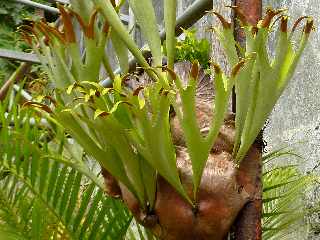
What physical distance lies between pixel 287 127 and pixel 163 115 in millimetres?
976

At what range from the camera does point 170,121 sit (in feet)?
3.09

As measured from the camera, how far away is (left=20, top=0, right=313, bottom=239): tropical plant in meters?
0.85

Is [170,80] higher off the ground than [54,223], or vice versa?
[170,80]

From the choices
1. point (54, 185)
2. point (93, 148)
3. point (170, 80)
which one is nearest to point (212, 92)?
point (170, 80)

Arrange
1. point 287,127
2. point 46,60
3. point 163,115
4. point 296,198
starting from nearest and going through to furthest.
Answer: point 163,115 < point 46,60 < point 296,198 < point 287,127

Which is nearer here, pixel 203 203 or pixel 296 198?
pixel 203 203

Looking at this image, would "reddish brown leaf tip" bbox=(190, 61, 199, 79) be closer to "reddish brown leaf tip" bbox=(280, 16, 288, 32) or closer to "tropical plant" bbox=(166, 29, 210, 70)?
"reddish brown leaf tip" bbox=(280, 16, 288, 32)

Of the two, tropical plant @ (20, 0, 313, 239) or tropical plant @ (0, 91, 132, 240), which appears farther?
tropical plant @ (0, 91, 132, 240)

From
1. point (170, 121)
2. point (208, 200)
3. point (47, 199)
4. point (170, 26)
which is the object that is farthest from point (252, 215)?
point (47, 199)

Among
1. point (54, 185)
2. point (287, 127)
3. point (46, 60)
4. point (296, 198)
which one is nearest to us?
point (46, 60)

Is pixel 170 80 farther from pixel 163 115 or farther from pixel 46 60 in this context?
pixel 46 60

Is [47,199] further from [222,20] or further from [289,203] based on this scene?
[222,20]

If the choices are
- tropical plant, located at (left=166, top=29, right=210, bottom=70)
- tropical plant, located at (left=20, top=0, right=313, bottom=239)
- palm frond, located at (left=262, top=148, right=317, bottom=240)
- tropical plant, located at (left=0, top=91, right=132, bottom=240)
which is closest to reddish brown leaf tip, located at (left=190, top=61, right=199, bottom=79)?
tropical plant, located at (left=20, top=0, right=313, bottom=239)

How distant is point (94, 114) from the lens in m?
0.84
